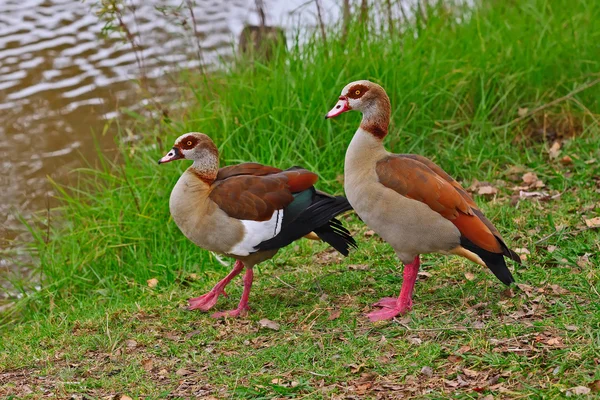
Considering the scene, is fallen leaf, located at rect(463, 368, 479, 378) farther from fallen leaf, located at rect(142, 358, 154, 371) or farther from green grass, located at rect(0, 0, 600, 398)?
fallen leaf, located at rect(142, 358, 154, 371)

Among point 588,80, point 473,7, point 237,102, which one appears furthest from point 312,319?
point 473,7

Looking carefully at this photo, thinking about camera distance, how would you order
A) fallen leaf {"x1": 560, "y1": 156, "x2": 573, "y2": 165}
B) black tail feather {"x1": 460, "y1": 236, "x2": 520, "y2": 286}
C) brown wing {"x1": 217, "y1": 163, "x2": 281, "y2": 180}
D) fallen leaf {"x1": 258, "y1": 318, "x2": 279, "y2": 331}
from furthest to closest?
1. fallen leaf {"x1": 560, "y1": 156, "x2": 573, "y2": 165}
2. brown wing {"x1": 217, "y1": 163, "x2": 281, "y2": 180}
3. fallen leaf {"x1": 258, "y1": 318, "x2": 279, "y2": 331}
4. black tail feather {"x1": 460, "y1": 236, "x2": 520, "y2": 286}

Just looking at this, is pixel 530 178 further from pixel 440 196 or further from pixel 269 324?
pixel 269 324

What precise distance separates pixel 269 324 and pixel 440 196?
1205 millimetres

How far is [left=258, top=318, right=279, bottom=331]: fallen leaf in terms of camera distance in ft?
15.4

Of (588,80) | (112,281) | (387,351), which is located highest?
(588,80)

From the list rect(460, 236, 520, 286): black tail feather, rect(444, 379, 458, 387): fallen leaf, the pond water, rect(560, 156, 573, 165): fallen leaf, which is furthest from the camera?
the pond water

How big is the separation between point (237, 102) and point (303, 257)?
1.80 meters

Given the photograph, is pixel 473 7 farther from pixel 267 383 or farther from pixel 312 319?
pixel 267 383

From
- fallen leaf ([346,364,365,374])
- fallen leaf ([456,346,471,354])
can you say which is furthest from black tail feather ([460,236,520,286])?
fallen leaf ([346,364,365,374])

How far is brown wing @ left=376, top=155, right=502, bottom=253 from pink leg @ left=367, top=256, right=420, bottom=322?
0.38 m

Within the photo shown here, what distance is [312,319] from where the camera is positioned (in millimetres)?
4734

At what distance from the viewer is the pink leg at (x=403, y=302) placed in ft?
15.0

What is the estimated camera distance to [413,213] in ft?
14.6
